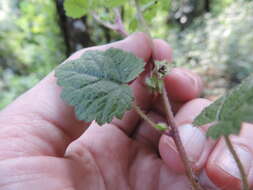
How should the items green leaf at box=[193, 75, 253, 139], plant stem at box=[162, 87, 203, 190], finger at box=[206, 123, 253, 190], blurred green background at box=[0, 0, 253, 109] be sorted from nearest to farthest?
green leaf at box=[193, 75, 253, 139], plant stem at box=[162, 87, 203, 190], finger at box=[206, 123, 253, 190], blurred green background at box=[0, 0, 253, 109]

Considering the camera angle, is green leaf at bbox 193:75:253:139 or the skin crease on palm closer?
green leaf at bbox 193:75:253:139

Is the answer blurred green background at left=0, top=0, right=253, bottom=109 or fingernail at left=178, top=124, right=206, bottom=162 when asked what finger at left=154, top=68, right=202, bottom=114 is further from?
blurred green background at left=0, top=0, right=253, bottom=109

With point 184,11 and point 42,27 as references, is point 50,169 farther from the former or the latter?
point 184,11

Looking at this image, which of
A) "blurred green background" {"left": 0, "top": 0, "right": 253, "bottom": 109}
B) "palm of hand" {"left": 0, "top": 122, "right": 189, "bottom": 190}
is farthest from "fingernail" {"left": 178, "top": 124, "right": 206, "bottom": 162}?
"blurred green background" {"left": 0, "top": 0, "right": 253, "bottom": 109}

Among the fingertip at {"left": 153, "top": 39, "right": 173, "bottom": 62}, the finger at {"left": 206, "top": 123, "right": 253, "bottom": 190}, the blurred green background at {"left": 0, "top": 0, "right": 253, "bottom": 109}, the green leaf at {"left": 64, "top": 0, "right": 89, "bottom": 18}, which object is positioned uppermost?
the green leaf at {"left": 64, "top": 0, "right": 89, "bottom": 18}

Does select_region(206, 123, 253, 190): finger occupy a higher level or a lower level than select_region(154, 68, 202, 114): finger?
lower

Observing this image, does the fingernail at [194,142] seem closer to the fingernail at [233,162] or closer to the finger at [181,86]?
the fingernail at [233,162]

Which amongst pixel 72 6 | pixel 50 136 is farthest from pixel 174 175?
pixel 72 6
